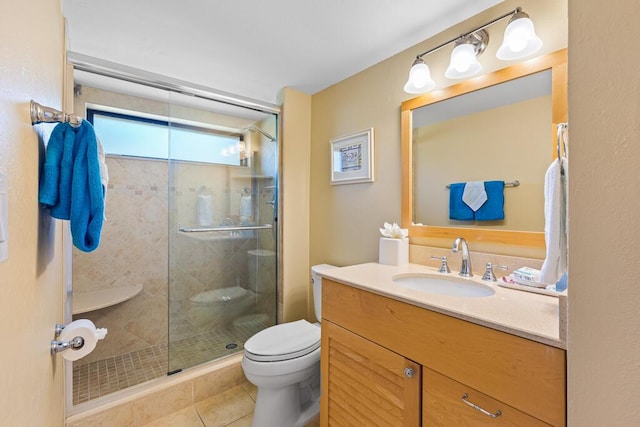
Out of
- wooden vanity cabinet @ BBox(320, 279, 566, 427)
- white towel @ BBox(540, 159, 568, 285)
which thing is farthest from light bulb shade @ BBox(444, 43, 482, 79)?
wooden vanity cabinet @ BBox(320, 279, 566, 427)

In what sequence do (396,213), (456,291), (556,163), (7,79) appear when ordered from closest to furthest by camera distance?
(7,79) → (556,163) → (456,291) → (396,213)

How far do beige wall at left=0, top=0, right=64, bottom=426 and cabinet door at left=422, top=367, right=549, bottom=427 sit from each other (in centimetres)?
102

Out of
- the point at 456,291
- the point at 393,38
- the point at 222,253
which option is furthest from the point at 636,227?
the point at 222,253

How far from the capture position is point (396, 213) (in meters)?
1.68

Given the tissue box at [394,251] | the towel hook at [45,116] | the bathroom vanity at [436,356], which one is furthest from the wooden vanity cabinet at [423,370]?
the towel hook at [45,116]

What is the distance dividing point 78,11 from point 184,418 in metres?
2.24

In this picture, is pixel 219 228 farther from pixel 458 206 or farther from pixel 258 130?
pixel 458 206

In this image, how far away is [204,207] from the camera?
2105 mm

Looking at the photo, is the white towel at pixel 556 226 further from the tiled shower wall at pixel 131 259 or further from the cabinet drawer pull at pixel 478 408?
the tiled shower wall at pixel 131 259

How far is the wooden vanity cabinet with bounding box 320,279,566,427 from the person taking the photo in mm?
694

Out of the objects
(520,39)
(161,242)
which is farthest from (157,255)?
(520,39)

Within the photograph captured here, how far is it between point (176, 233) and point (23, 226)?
4.89ft

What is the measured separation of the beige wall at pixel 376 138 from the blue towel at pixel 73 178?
1432mm

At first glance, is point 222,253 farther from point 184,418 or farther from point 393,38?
point 393,38
